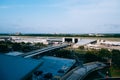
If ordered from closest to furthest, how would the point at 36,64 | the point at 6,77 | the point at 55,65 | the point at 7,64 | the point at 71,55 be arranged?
the point at 6,77, the point at 7,64, the point at 36,64, the point at 55,65, the point at 71,55

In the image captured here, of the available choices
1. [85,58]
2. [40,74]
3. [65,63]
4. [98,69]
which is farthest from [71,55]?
[40,74]

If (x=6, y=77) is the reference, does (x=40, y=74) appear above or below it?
below

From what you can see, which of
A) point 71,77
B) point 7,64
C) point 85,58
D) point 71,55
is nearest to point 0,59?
point 7,64

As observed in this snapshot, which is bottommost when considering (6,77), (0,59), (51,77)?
(51,77)

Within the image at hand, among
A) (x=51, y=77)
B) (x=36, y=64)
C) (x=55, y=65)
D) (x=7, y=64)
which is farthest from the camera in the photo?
(x=55, y=65)

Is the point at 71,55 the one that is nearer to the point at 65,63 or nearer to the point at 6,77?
the point at 65,63

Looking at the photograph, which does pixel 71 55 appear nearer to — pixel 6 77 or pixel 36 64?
pixel 36 64

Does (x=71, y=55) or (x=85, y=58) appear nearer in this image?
(x=85, y=58)
